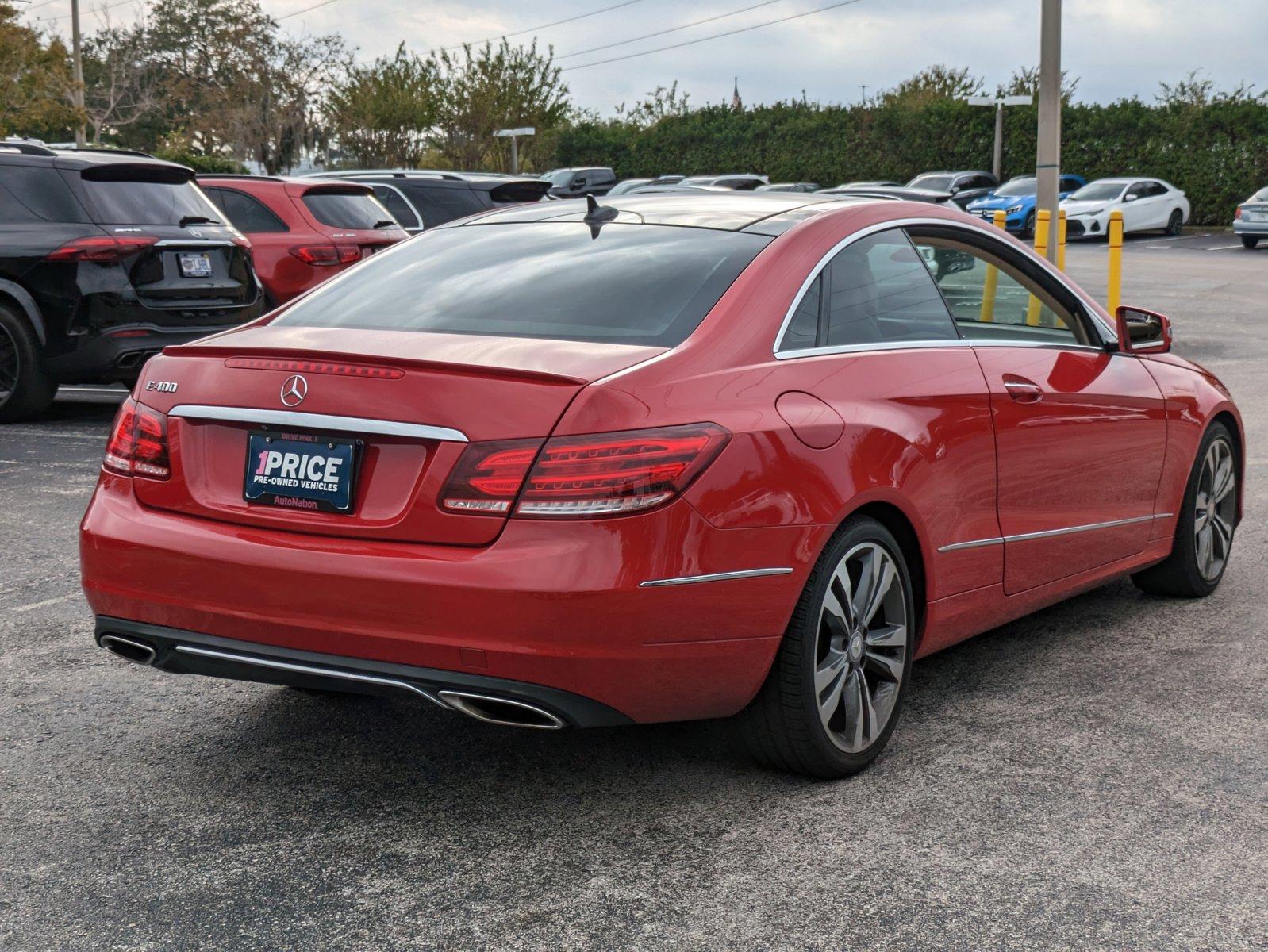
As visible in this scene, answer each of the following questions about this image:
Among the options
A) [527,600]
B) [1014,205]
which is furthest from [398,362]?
[1014,205]

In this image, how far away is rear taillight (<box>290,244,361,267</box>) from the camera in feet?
42.0

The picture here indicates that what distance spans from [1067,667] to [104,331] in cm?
724

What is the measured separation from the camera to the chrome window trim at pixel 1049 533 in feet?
14.4

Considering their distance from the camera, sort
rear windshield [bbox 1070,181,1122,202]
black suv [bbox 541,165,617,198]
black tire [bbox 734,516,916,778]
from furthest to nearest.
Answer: black suv [bbox 541,165,617,198]
rear windshield [bbox 1070,181,1122,202]
black tire [bbox 734,516,916,778]

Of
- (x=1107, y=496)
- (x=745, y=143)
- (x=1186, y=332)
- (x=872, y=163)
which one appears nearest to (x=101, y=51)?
(x=745, y=143)

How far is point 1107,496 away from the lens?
5250mm

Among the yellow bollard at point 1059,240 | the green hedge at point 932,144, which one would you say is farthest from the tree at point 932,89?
the yellow bollard at point 1059,240

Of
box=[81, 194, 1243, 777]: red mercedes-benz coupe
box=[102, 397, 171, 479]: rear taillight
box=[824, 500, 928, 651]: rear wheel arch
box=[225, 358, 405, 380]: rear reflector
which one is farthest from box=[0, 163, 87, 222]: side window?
box=[824, 500, 928, 651]: rear wheel arch

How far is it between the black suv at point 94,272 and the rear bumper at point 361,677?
6915 mm

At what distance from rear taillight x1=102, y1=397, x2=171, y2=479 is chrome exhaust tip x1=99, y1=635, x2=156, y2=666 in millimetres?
404

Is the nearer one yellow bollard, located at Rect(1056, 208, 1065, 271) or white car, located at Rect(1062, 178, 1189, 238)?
yellow bollard, located at Rect(1056, 208, 1065, 271)

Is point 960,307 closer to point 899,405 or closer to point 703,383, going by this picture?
point 899,405

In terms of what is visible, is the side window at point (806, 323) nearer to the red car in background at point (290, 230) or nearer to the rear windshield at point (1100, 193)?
the red car in background at point (290, 230)

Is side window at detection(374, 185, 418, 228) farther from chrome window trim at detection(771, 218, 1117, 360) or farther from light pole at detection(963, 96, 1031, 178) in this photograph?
light pole at detection(963, 96, 1031, 178)
